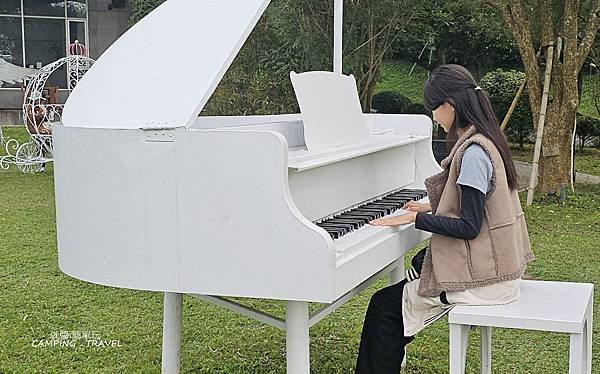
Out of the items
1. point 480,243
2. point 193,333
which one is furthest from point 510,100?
point 480,243

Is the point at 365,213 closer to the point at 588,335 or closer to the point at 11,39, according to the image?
the point at 588,335

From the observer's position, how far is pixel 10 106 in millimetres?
22891

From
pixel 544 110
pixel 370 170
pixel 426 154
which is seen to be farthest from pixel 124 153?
pixel 544 110

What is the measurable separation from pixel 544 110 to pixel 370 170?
6.77 meters

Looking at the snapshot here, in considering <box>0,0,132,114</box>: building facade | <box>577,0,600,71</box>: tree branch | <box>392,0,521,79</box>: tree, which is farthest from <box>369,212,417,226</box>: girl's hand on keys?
<box>0,0,132,114</box>: building facade

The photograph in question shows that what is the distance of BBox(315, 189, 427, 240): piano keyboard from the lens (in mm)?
3518

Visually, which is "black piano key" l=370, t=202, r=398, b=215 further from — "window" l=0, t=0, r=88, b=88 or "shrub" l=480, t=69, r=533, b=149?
"window" l=0, t=0, r=88, b=88

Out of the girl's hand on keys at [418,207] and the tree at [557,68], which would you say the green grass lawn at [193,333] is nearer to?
the girl's hand on keys at [418,207]

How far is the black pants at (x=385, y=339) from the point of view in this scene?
3.80 metres

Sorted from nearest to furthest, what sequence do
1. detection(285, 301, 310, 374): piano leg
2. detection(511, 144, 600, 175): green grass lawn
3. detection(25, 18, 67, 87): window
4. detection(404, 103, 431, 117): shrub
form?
detection(285, 301, 310, 374): piano leg
detection(511, 144, 600, 175): green grass lawn
detection(404, 103, 431, 117): shrub
detection(25, 18, 67, 87): window

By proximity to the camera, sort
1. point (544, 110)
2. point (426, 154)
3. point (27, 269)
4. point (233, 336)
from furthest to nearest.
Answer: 1. point (544, 110)
2. point (27, 269)
3. point (233, 336)
4. point (426, 154)

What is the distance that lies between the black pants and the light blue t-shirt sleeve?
0.63 metres

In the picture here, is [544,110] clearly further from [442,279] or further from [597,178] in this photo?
[442,279]

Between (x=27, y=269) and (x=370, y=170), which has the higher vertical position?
(x=370, y=170)
